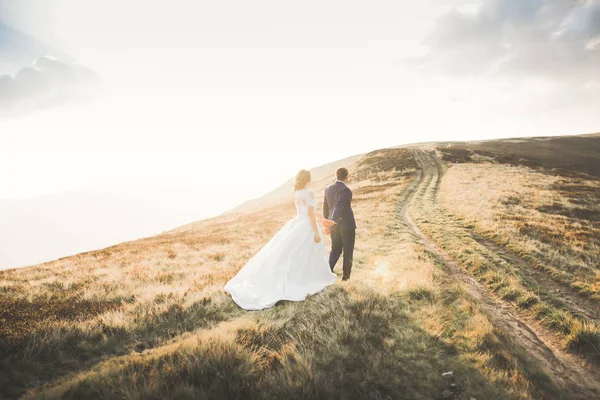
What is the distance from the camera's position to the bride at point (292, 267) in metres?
6.43

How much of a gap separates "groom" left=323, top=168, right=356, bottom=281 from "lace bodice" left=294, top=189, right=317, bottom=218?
0.81m

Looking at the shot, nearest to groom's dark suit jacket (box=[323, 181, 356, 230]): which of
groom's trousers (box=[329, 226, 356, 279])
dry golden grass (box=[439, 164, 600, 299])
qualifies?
groom's trousers (box=[329, 226, 356, 279])

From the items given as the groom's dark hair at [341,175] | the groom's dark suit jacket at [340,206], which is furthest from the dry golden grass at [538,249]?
the groom's dark hair at [341,175]

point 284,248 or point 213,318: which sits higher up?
point 284,248

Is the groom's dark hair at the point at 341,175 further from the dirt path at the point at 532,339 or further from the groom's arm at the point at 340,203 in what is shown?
the dirt path at the point at 532,339

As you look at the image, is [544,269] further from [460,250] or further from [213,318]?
[213,318]

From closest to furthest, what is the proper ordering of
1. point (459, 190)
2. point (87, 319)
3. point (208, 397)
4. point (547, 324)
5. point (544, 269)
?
point (208, 397), point (87, 319), point (547, 324), point (544, 269), point (459, 190)

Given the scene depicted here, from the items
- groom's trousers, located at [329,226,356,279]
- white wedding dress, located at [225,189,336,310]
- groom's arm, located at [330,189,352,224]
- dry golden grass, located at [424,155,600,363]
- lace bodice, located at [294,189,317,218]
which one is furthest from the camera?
groom's trousers, located at [329,226,356,279]

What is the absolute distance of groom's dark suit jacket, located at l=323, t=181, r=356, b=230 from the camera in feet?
24.5

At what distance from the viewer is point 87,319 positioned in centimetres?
558

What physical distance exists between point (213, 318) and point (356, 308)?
3.12 m

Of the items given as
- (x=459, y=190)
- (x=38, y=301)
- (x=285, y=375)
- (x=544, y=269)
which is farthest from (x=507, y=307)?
(x=459, y=190)

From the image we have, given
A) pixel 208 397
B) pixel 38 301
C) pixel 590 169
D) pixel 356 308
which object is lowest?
pixel 590 169

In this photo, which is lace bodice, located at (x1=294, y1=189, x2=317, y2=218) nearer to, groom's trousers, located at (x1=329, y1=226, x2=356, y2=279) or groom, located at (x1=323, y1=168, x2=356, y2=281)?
groom, located at (x1=323, y1=168, x2=356, y2=281)
